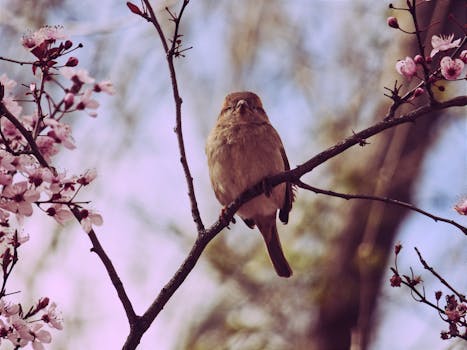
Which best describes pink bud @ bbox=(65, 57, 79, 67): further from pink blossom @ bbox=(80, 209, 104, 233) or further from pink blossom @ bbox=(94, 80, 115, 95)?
pink blossom @ bbox=(80, 209, 104, 233)

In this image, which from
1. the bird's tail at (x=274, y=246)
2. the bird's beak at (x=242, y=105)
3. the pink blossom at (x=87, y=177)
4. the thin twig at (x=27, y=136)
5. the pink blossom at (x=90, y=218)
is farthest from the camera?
the bird's tail at (x=274, y=246)

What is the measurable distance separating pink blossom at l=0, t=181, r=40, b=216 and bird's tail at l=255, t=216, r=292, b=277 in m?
2.71

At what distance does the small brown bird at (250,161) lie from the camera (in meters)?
4.39

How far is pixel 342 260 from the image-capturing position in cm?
686

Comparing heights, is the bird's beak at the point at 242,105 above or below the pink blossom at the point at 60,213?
above

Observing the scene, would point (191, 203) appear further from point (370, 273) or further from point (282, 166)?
point (370, 273)

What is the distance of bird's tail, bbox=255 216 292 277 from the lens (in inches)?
200

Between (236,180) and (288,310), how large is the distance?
11.1 feet

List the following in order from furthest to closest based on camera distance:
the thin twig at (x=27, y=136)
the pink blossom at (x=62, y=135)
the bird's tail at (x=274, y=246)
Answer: the bird's tail at (x=274, y=246) → the pink blossom at (x=62, y=135) → the thin twig at (x=27, y=136)

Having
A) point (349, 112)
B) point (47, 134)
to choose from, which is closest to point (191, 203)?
point (47, 134)

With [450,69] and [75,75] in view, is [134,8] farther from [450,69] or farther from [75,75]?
[450,69]

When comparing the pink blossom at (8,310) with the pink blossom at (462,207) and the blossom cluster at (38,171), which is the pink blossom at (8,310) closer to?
the blossom cluster at (38,171)

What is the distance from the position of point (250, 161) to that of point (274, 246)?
1.04 m

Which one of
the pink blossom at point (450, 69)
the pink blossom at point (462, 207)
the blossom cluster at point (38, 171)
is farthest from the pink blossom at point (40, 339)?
the pink blossom at point (450, 69)
